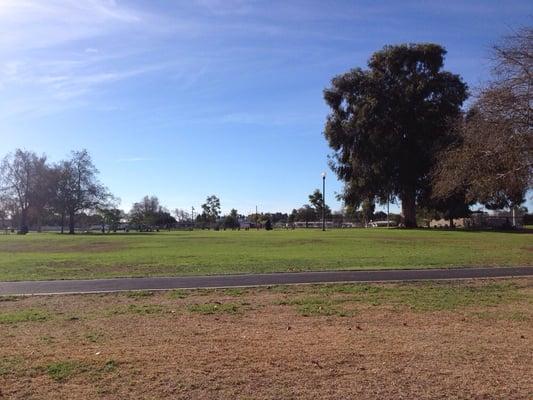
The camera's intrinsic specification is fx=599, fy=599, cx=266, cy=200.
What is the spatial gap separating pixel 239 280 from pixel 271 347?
28.1 ft

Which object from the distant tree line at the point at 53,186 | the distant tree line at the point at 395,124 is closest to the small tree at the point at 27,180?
the distant tree line at the point at 53,186

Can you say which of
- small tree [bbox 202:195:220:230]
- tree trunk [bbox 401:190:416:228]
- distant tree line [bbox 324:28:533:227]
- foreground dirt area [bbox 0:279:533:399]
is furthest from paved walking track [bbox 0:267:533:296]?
small tree [bbox 202:195:220:230]

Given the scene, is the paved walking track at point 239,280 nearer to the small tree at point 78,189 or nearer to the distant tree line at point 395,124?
the distant tree line at point 395,124

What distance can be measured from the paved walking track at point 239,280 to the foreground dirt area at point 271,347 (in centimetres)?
235

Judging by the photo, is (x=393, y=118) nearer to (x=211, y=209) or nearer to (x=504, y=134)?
(x=504, y=134)

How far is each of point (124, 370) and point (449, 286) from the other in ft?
31.6

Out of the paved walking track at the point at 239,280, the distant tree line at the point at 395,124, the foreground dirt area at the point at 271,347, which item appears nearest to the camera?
the foreground dirt area at the point at 271,347

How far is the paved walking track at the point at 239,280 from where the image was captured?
14492 mm

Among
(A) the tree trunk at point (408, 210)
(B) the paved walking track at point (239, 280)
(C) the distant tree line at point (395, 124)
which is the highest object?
(C) the distant tree line at point (395, 124)

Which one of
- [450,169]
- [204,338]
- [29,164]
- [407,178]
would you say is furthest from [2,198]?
[204,338]

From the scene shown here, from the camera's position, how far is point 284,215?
180250mm

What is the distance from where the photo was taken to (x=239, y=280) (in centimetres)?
1584

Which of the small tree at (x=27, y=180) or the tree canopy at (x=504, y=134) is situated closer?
the tree canopy at (x=504, y=134)

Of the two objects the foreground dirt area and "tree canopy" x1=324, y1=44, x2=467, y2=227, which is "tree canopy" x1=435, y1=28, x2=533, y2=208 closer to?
the foreground dirt area
